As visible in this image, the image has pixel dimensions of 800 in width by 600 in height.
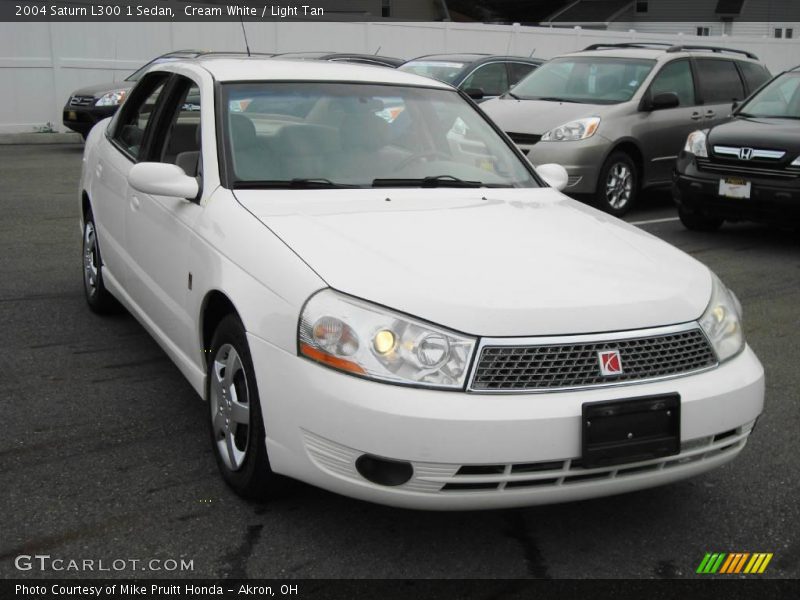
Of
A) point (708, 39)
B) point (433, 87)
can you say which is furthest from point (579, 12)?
point (433, 87)

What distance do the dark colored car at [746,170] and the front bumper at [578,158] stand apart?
33.7 inches

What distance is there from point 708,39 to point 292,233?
1130 inches

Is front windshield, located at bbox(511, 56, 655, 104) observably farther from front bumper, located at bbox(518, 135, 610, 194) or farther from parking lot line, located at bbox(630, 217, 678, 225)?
parking lot line, located at bbox(630, 217, 678, 225)

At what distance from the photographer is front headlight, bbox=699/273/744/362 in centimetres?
341

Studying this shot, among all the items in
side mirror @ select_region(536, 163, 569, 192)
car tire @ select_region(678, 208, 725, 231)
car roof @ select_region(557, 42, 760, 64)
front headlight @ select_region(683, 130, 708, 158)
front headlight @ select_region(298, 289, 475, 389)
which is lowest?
car tire @ select_region(678, 208, 725, 231)

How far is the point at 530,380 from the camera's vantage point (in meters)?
3.04

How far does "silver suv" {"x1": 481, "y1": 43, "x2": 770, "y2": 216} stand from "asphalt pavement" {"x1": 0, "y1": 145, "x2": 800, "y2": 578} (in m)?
4.87

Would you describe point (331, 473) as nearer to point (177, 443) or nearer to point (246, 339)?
point (246, 339)

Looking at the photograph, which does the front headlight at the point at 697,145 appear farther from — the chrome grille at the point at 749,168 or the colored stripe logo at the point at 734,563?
the colored stripe logo at the point at 734,563

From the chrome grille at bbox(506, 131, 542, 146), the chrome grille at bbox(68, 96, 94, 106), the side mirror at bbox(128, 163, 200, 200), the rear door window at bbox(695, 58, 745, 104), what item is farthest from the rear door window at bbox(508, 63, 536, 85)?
the side mirror at bbox(128, 163, 200, 200)

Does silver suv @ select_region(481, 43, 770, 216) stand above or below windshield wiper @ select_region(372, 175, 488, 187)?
below

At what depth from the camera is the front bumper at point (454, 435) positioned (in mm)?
2943

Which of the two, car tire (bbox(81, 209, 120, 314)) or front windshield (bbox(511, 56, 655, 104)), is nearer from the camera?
car tire (bbox(81, 209, 120, 314))
